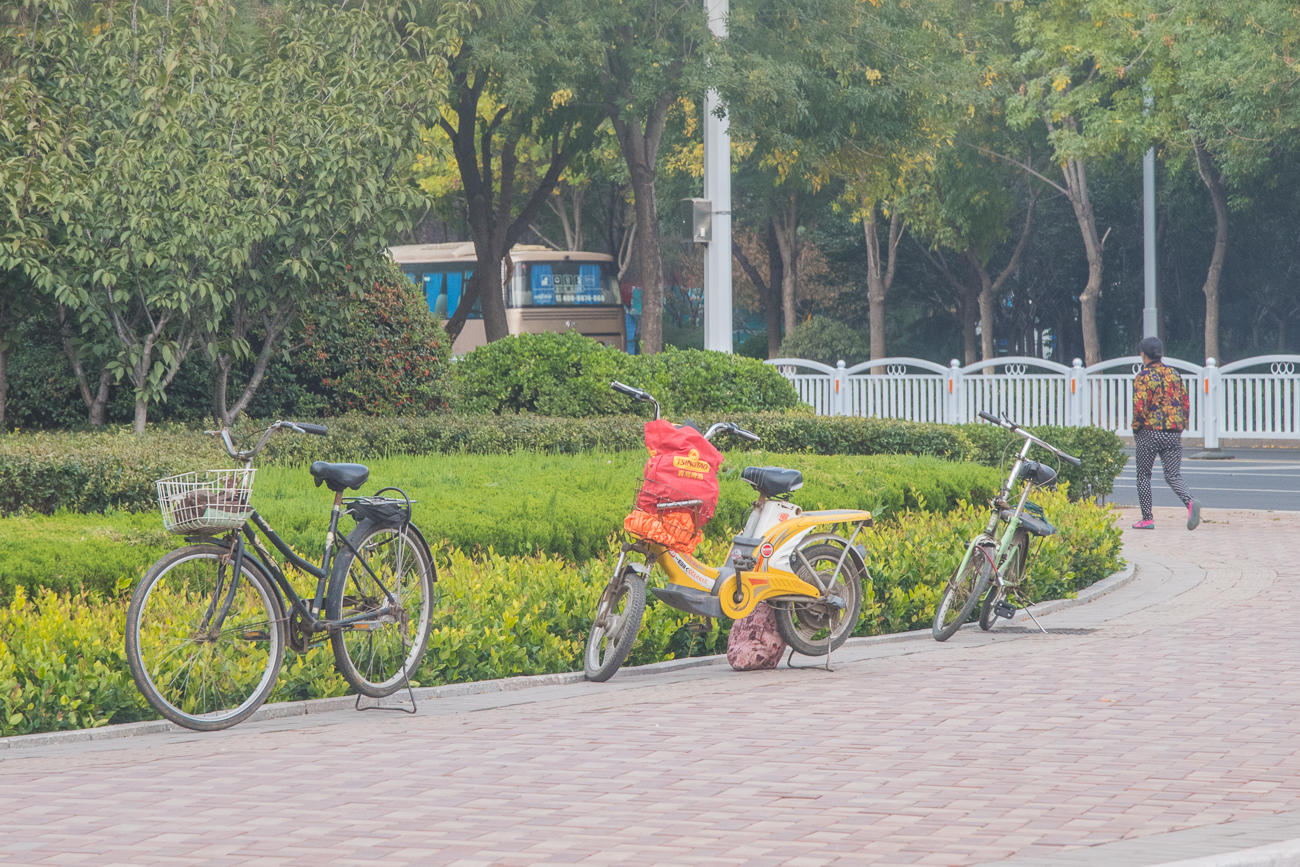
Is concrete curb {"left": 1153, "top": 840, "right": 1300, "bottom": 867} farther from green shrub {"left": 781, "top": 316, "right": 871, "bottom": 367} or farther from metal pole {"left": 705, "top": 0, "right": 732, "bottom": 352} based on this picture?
green shrub {"left": 781, "top": 316, "right": 871, "bottom": 367}

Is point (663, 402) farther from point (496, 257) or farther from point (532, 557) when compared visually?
point (496, 257)

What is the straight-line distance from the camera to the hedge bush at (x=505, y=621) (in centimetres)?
632

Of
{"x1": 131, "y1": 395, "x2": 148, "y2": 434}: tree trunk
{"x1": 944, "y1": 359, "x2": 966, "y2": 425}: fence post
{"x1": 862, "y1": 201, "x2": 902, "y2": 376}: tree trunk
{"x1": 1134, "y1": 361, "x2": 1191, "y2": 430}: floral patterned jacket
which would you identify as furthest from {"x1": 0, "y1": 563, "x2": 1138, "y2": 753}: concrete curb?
{"x1": 862, "y1": 201, "x2": 902, "y2": 376}: tree trunk

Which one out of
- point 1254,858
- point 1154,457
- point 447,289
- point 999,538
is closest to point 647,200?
point 1154,457

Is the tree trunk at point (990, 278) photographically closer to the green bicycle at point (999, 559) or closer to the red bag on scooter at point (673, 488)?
the green bicycle at point (999, 559)

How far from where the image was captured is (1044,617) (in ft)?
32.7

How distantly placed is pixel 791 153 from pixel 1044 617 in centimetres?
1648

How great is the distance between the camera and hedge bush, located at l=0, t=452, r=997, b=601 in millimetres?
7426

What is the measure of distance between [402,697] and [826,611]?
2252 mm

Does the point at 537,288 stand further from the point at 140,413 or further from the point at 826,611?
the point at 826,611

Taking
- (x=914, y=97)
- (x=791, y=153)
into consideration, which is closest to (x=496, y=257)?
(x=791, y=153)

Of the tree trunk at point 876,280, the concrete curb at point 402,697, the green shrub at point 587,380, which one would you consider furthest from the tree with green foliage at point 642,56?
the tree trunk at point 876,280

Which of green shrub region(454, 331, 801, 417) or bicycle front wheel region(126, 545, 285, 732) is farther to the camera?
Answer: green shrub region(454, 331, 801, 417)

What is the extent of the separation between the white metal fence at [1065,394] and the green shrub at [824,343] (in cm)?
1377
